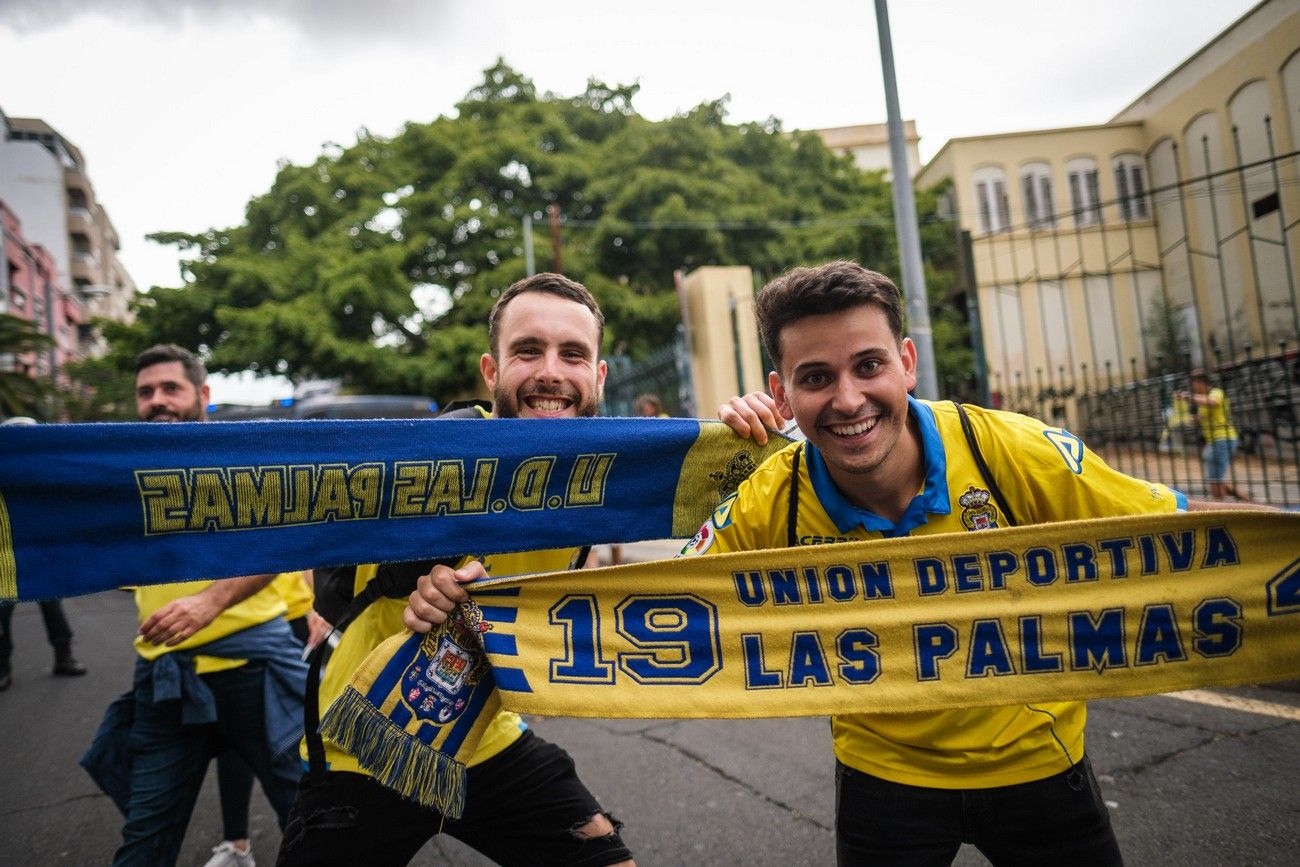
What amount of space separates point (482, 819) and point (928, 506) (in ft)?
4.41

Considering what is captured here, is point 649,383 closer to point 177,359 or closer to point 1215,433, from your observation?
point 1215,433

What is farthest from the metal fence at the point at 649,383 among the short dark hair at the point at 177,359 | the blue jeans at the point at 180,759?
the blue jeans at the point at 180,759

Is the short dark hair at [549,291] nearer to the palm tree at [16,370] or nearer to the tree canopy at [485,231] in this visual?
the tree canopy at [485,231]

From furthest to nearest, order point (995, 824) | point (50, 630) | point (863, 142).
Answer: point (863, 142)
point (50, 630)
point (995, 824)

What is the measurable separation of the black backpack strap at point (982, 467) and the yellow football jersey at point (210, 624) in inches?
90.5

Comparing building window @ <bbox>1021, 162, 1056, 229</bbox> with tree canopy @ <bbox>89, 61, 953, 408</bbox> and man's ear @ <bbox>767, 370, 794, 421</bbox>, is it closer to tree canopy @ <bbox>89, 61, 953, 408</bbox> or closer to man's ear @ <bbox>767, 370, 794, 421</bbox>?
tree canopy @ <bbox>89, 61, 953, 408</bbox>

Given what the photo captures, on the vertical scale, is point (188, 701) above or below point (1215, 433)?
below

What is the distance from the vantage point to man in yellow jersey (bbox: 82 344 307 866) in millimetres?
2512

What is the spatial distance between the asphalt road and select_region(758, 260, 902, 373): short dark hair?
2159 millimetres

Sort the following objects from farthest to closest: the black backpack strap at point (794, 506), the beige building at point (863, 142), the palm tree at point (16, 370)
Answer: the beige building at point (863, 142)
the palm tree at point (16, 370)
the black backpack strap at point (794, 506)

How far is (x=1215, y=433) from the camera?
28.1 feet

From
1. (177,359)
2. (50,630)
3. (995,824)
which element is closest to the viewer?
(995,824)

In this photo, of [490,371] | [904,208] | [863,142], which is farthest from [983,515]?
[863,142]

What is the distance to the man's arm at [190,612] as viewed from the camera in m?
2.46
